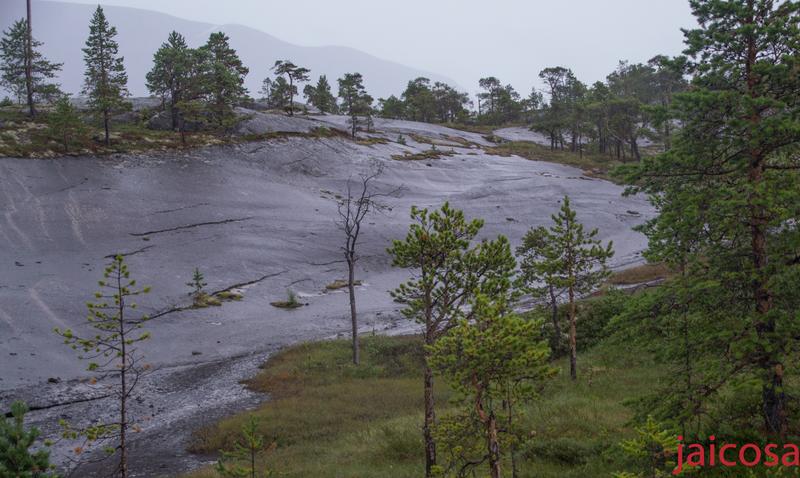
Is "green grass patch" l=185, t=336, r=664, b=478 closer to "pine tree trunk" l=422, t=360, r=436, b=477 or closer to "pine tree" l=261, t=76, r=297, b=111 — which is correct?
"pine tree trunk" l=422, t=360, r=436, b=477

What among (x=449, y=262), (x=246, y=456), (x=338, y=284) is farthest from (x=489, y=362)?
(x=338, y=284)

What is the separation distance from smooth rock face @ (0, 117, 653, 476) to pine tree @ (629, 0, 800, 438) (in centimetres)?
1605

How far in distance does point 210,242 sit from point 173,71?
30.3 m

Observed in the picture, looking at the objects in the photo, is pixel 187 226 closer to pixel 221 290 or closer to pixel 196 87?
pixel 221 290

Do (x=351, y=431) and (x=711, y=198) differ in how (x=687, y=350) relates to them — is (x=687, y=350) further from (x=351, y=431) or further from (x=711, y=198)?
(x=351, y=431)

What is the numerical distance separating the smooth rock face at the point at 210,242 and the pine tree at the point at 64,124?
3974 millimetres

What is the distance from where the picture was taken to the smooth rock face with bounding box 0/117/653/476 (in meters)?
24.0

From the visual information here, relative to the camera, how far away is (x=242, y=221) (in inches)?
1656

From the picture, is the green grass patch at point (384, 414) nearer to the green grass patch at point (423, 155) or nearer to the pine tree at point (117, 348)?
the pine tree at point (117, 348)

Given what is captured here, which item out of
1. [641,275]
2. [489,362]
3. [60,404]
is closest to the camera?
[489,362]

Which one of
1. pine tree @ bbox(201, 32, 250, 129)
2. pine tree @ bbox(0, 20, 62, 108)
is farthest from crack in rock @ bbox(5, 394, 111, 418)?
pine tree @ bbox(0, 20, 62, 108)

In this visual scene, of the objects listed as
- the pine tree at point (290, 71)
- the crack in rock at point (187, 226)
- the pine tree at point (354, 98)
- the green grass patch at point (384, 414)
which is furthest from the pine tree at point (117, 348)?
the pine tree at point (290, 71)

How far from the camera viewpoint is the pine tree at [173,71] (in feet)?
189

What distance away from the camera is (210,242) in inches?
1495
